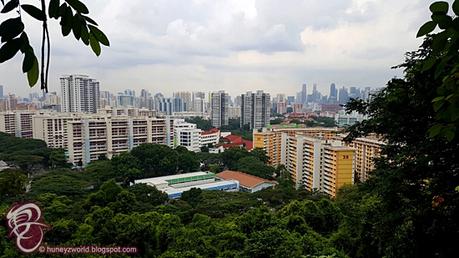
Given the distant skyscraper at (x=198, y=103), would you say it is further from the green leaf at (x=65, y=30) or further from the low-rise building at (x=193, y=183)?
the green leaf at (x=65, y=30)

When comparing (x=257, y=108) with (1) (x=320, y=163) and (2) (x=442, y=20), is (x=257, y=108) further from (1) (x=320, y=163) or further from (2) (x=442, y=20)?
(2) (x=442, y=20)

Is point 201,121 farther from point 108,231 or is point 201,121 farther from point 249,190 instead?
point 108,231

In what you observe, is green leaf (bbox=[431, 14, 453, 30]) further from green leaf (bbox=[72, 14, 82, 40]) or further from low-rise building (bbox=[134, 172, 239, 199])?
low-rise building (bbox=[134, 172, 239, 199])

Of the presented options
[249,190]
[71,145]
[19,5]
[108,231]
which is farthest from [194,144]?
[19,5]

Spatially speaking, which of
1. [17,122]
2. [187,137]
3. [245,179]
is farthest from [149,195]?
[17,122]

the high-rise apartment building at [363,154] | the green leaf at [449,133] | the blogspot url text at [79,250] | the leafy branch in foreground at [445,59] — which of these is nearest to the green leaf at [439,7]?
the leafy branch in foreground at [445,59]

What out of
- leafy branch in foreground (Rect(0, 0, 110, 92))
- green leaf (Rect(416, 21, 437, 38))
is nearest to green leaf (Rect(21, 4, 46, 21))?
leafy branch in foreground (Rect(0, 0, 110, 92))
